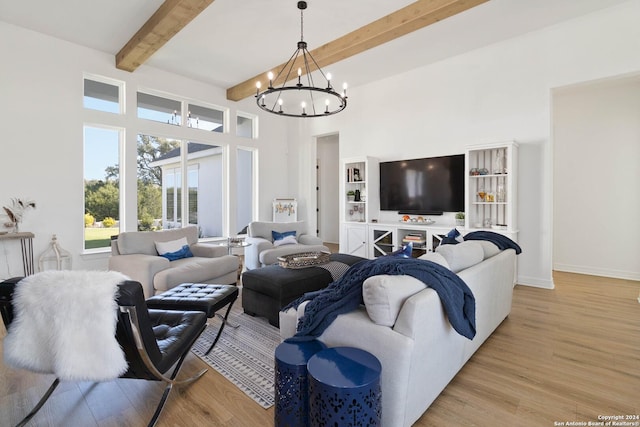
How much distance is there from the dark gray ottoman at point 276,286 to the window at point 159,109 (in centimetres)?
405

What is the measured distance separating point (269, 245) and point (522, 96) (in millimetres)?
4171

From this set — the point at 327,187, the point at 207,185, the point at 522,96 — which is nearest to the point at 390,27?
the point at 522,96

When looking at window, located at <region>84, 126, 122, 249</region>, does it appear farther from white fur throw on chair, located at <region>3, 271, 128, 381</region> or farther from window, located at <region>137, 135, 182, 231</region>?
white fur throw on chair, located at <region>3, 271, 128, 381</region>

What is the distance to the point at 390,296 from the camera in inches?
61.4

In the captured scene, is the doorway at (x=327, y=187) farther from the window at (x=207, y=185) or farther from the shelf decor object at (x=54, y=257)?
the shelf decor object at (x=54, y=257)

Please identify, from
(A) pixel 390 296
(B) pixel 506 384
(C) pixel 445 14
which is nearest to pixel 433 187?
(C) pixel 445 14

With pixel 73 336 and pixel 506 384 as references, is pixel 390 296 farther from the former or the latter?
pixel 73 336

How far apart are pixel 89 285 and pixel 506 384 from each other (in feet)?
7.97

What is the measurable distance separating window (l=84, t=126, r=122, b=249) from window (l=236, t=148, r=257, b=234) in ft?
8.33

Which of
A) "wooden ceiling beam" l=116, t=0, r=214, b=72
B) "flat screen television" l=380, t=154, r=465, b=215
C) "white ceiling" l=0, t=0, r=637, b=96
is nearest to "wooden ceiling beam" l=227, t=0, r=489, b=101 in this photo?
"white ceiling" l=0, t=0, r=637, b=96

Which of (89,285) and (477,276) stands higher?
(89,285)

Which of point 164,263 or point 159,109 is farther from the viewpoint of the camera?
point 159,109

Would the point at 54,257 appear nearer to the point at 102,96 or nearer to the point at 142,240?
the point at 142,240

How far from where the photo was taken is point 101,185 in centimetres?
518
